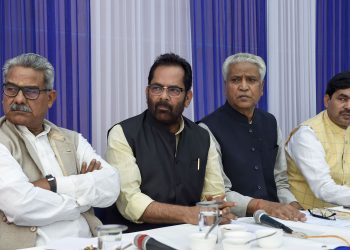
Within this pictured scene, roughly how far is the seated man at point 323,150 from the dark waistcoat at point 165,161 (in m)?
0.78

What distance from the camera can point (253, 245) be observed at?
5.21 ft

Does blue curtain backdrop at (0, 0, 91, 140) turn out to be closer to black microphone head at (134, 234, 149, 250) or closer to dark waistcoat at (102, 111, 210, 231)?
dark waistcoat at (102, 111, 210, 231)

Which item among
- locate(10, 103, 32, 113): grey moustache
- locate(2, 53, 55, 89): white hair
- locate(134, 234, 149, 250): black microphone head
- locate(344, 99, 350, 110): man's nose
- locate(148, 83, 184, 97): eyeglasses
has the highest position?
locate(2, 53, 55, 89): white hair

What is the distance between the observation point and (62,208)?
6.77 feet

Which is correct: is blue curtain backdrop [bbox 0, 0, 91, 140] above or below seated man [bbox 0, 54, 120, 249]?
above

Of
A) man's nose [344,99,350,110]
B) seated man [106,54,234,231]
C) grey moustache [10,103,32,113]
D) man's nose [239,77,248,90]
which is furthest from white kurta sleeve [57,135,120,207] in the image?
man's nose [344,99,350,110]

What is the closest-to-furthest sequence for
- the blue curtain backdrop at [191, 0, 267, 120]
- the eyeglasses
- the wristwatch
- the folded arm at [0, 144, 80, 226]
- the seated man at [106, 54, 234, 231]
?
the folded arm at [0, 144, 80, 226] → the wristwatch → the seated man at [106, 54, 234, 231] → the eyeglasses → the blue curtain backdrop at [191, 0, 267, 120]

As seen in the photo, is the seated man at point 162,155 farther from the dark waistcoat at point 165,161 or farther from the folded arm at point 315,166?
the folded arm at point 315,166

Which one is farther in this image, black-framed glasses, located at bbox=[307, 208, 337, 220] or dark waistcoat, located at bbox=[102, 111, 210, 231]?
dark waistcoat, located at bbox=[102, 111, 210, 231]

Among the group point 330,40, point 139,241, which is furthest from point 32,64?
point 330,40

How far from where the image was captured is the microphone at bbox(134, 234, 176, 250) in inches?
57.0

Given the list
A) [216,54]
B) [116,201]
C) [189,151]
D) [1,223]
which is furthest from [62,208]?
[216,54]

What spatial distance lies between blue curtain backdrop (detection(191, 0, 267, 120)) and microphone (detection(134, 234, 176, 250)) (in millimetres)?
2047

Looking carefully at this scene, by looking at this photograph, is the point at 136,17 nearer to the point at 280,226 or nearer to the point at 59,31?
the point at 59,31
